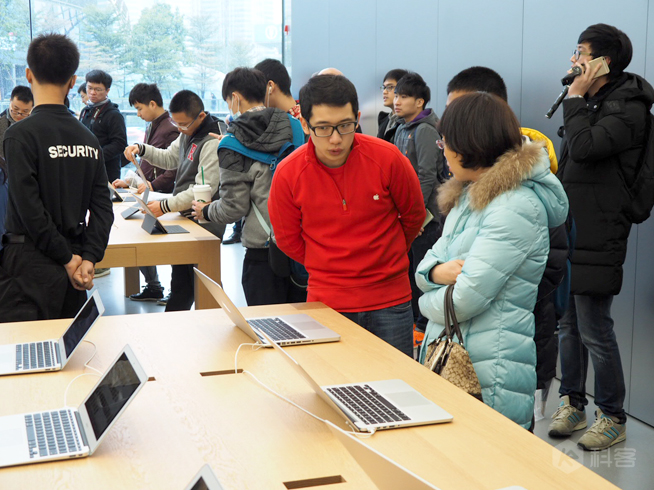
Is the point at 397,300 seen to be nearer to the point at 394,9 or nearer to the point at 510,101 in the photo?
the point at 510,101

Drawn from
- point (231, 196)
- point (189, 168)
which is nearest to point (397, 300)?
point (231, 196)

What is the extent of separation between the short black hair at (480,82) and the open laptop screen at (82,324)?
1.76 meters

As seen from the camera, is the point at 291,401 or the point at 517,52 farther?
the point at 517,52

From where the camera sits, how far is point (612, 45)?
266cm

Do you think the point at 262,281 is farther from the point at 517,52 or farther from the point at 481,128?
the point at 517,52

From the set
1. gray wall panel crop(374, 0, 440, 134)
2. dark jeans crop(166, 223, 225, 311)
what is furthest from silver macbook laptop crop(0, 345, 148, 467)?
gray wall panel crop(374, 0, 440, 134)

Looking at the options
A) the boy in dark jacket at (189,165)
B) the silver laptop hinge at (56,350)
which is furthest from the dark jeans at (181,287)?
the silver laptop hinge at (56,350)

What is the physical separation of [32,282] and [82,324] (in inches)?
32.3

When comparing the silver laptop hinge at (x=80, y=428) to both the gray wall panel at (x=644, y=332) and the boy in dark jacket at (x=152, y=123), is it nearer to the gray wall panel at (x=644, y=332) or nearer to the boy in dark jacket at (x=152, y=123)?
the gray wall panel at (x=644, y=332)

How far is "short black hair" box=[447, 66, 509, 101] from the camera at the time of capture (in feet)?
8.93

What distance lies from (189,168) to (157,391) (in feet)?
7.77

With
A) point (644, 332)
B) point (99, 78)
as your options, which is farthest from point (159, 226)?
point (99, 78)

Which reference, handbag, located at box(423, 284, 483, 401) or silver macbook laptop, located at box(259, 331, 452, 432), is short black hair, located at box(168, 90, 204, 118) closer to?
handbag, located at box(423, 284, 483, 401)

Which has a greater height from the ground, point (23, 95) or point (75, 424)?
point (23, 95)
